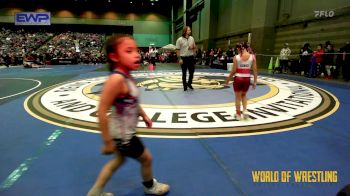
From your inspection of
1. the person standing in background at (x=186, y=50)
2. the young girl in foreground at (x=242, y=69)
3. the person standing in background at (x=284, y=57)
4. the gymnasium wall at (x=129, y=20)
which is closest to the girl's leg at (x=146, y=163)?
the young girl in foreground at (x=242, y=69)

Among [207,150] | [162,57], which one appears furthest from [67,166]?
[162,57]

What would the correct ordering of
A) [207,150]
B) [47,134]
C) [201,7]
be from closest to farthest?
[207,150]
[47,134]
[201,7]

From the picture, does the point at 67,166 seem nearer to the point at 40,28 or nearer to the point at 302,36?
the point at 302,36

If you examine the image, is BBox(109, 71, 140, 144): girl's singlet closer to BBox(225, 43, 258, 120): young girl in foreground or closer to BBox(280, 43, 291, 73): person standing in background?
BBox(225, 43, 258, 120): young girl in foreground

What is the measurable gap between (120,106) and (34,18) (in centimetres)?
3260

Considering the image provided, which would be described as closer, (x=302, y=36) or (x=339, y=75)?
(x=339, y=75)

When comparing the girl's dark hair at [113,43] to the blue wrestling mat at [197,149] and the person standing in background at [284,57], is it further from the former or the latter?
the person standing in background at [284,57]

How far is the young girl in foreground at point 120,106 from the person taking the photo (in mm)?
1767

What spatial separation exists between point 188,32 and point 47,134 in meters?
4.69

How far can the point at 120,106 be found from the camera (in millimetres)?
1881

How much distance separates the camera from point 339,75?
11.0 meters

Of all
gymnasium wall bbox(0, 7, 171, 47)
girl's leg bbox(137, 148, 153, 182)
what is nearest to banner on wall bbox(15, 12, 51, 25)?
gymnasium wall bbox(0, 7, 171, 47)

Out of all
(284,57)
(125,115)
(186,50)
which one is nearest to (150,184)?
(125,115)

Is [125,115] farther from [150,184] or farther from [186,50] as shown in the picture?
[186,50]
